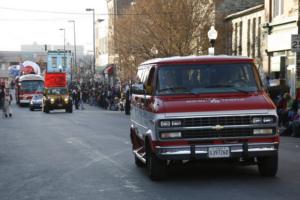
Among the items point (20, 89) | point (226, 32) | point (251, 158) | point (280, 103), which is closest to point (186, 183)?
point (251, 158)

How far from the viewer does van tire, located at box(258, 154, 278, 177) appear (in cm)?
1159

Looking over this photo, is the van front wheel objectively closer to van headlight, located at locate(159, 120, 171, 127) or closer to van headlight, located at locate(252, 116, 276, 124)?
van headlight, located at locate(159, 120, 171, 127)

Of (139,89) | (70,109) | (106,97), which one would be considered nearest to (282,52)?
(70,109)

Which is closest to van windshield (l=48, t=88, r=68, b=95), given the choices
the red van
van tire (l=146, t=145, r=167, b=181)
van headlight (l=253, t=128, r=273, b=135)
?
the red van

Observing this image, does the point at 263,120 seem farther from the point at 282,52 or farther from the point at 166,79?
the point at 282,52

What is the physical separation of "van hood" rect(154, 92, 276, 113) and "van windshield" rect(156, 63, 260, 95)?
25cm

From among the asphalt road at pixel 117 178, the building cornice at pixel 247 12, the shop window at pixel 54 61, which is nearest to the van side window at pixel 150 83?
the asphalt road at pixel 117 178

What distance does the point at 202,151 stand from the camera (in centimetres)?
1102

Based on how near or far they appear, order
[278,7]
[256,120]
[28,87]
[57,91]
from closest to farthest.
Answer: [256,120] → [278,7] → [57,91] → [28,87]

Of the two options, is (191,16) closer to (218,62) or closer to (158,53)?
(158,53)


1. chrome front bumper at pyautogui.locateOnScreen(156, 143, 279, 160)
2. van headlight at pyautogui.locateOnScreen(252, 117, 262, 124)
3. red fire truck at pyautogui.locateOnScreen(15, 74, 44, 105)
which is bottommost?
red fire truck at pyautogui.locateOnScreen(15, 74, 44, 105)

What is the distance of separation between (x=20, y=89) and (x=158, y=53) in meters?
27.2

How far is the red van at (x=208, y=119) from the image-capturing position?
435 inches

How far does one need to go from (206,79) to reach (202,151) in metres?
1.50
